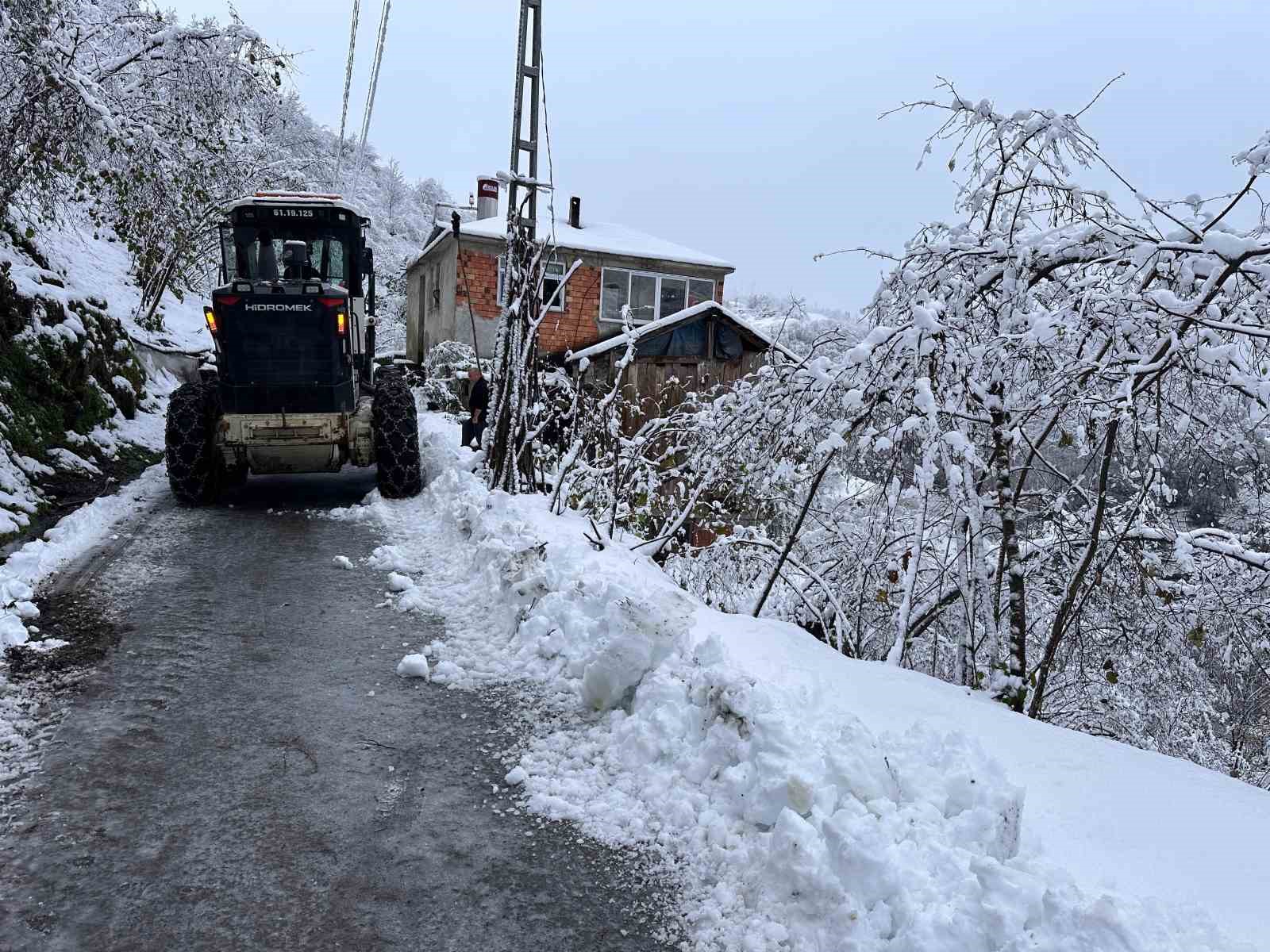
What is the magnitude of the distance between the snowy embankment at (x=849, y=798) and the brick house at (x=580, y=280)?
57.0ft

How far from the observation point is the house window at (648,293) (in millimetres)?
22922

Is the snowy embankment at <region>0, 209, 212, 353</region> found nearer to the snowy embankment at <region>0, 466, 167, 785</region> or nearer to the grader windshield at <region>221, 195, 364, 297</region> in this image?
the grader windshield at <region>221, 195, 364, 297</region>

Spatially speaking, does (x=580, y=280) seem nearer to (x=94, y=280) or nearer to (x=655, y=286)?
(x=655, y=286)

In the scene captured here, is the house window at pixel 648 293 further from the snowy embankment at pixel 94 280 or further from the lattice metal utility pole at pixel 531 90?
the lattice metal utility pole at pixel 531 90

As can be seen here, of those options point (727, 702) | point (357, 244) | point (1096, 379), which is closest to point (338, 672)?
point (727, 702)

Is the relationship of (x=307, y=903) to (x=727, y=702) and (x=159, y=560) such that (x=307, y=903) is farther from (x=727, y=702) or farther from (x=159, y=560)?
(x=159, y=560)

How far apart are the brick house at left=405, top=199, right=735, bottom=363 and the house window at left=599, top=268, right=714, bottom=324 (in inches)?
0.9

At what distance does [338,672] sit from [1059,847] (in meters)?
3.46

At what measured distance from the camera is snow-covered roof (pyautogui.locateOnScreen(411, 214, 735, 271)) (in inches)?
835

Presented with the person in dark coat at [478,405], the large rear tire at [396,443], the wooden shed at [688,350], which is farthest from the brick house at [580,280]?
the large rear tire at [396,443]

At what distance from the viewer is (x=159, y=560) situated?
628 centimetres

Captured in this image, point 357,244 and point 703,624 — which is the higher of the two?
point 357,244

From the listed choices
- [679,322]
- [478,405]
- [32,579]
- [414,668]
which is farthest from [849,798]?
[679,322]

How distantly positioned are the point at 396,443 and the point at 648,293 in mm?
15871
